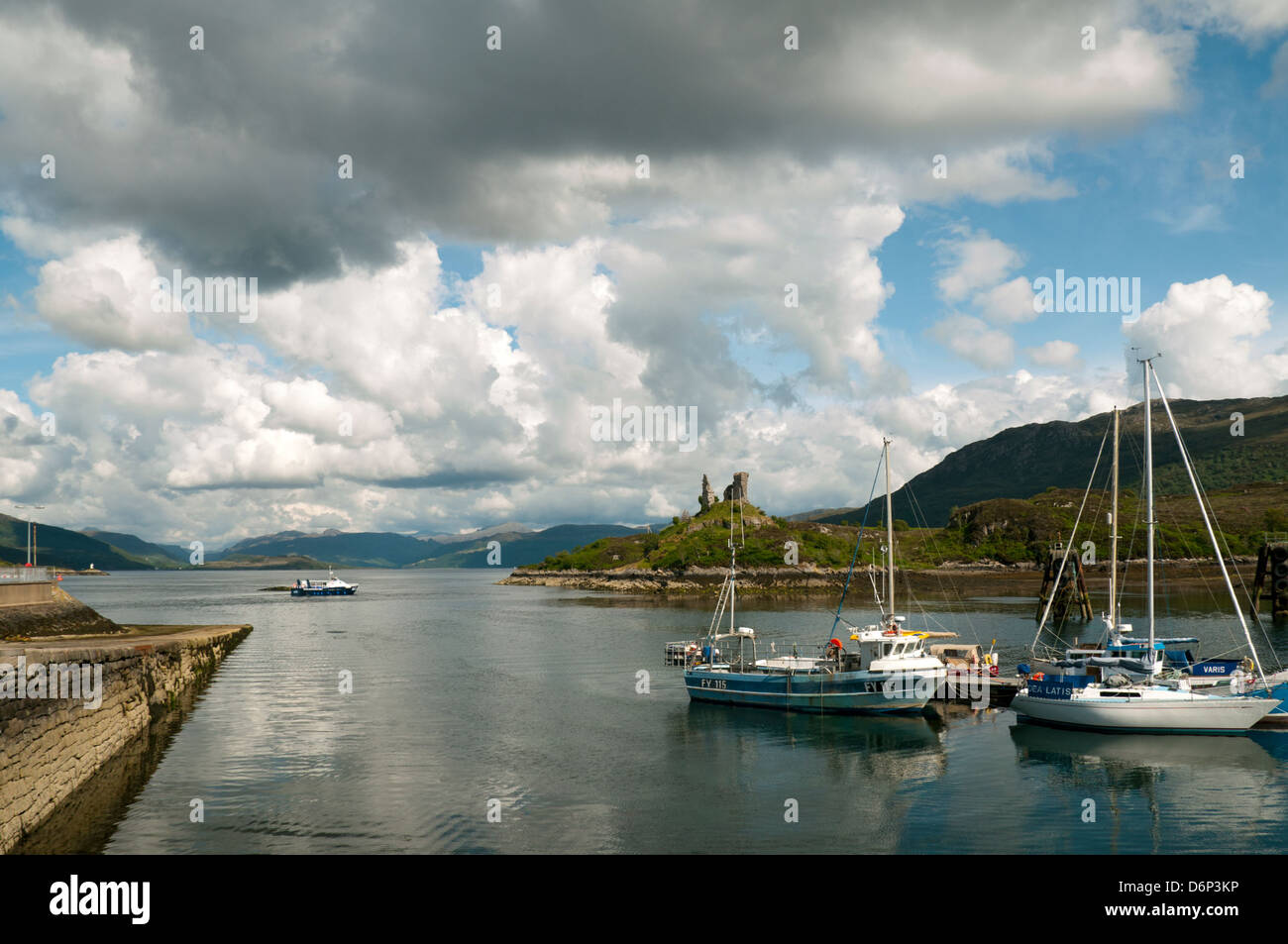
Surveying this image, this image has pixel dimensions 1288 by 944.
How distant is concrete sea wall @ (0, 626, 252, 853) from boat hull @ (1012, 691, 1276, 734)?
48.2 meters

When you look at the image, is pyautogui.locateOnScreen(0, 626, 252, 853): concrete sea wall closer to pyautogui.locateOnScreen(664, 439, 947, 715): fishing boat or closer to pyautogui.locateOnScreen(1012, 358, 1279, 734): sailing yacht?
pyautogui.locateOnScreen(664, 439, 947, 715): fishing boat

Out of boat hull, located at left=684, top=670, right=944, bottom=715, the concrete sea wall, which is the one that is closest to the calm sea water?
boat hull, located at left=684, top=670, right=944, bottom=715

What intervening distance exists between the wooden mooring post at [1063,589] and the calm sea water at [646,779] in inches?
1797

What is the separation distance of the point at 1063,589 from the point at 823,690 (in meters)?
80.2

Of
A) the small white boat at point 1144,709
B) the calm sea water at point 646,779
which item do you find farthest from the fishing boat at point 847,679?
the small white boat at point 1144,709

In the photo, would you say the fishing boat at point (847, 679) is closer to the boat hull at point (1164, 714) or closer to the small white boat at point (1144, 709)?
the small white boat at point (1144, 709)

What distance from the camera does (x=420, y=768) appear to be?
40781 millimetres

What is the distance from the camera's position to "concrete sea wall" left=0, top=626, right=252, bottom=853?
26.6m
